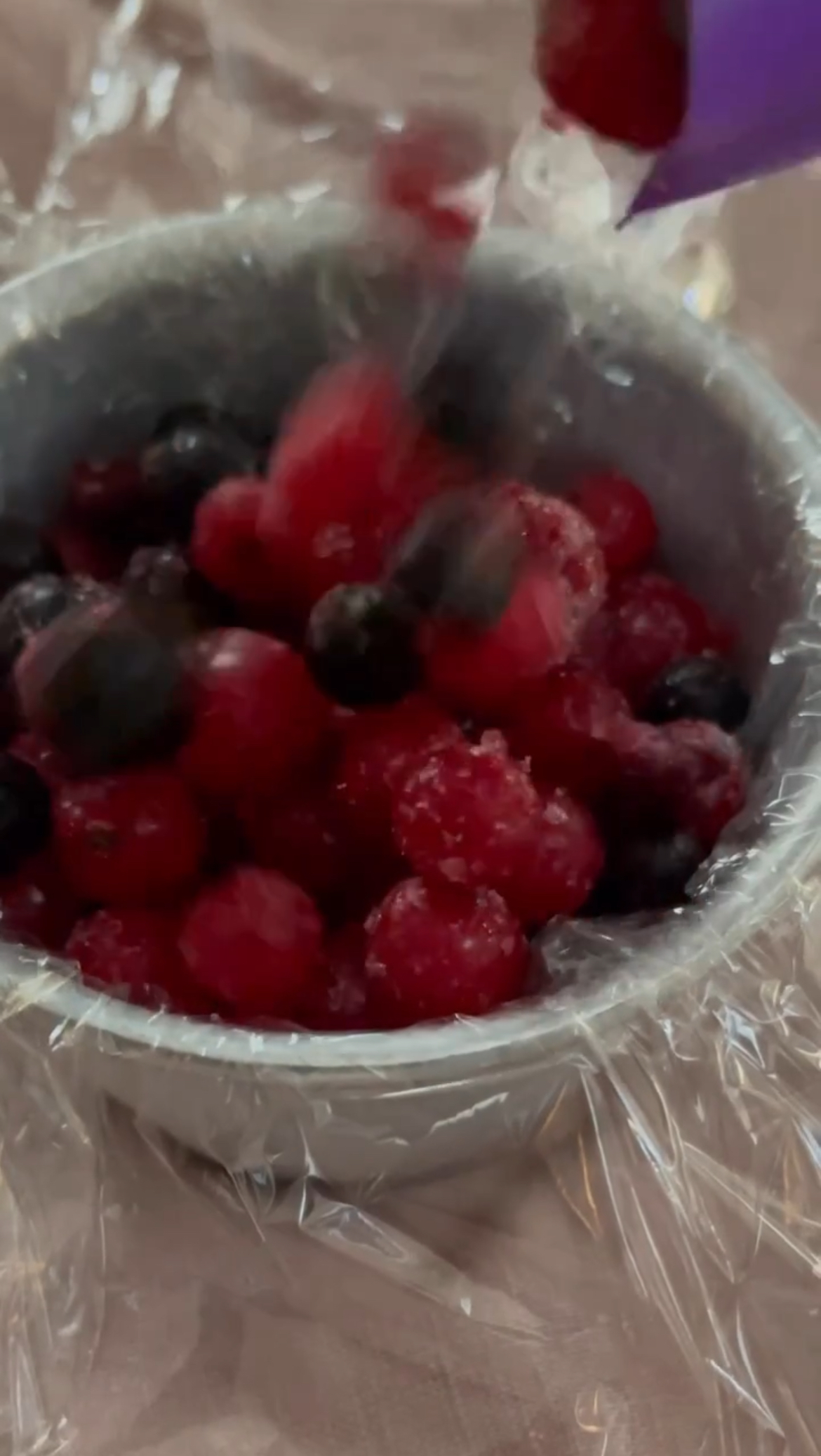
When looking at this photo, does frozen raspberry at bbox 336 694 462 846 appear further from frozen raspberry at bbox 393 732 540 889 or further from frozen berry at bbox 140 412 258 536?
frozen berry at bbox 140 412 258 536

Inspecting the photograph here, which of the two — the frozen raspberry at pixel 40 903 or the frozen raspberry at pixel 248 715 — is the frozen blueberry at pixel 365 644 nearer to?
the frozen raspberry at pixel 248 715

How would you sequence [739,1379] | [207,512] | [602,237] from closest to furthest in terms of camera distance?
[739,1379], [207,512], [602,237]

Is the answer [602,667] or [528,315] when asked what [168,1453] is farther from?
[528,315]

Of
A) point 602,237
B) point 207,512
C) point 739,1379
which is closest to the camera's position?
point 739,1379

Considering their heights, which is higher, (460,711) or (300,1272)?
(460,711)

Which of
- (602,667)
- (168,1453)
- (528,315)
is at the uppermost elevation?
(528,315)

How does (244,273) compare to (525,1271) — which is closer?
(525,1271)

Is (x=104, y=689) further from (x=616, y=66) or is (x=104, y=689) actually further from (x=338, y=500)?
(x=616, y=66)

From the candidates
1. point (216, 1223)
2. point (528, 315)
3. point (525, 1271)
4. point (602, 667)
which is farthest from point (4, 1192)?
point (528, 315)
